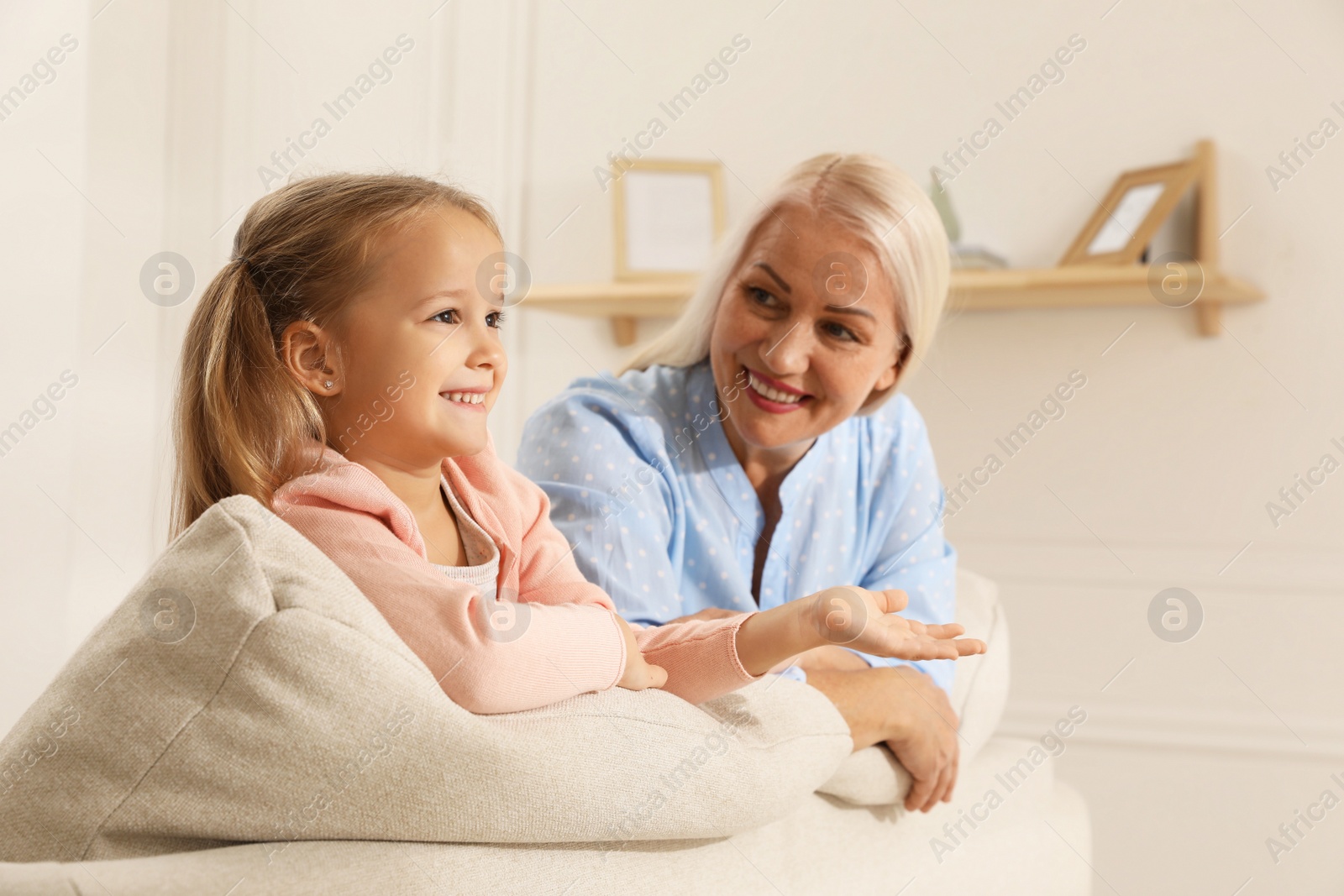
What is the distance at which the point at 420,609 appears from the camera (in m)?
0.80

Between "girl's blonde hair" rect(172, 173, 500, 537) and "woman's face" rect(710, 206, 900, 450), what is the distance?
57 cm

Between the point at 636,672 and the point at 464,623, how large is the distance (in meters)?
0.21

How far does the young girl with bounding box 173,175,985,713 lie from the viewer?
2.69 feet

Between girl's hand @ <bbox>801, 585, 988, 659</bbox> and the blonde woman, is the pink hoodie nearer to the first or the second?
girl's hand @ <bbox>801, 585, 988, 659</bbox>

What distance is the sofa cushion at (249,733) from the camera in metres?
0.65

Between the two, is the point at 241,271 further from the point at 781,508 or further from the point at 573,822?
the point at 781,508

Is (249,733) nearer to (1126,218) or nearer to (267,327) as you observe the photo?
(267,327)

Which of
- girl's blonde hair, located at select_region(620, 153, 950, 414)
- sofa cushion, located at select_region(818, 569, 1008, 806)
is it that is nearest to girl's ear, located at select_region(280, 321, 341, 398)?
sofa cushion, located at select_region(818, 569, 1008, 806)

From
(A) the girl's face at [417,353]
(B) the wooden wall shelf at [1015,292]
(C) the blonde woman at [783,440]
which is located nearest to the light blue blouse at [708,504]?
(C) the blonde woman at [783,440]

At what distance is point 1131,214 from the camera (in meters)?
2.40

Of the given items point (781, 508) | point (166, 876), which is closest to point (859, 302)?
point (781, 508)

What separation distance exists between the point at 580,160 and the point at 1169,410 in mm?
1593

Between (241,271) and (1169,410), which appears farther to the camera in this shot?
(1169,410)

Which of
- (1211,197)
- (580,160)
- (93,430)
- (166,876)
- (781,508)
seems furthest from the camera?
(580,160)
